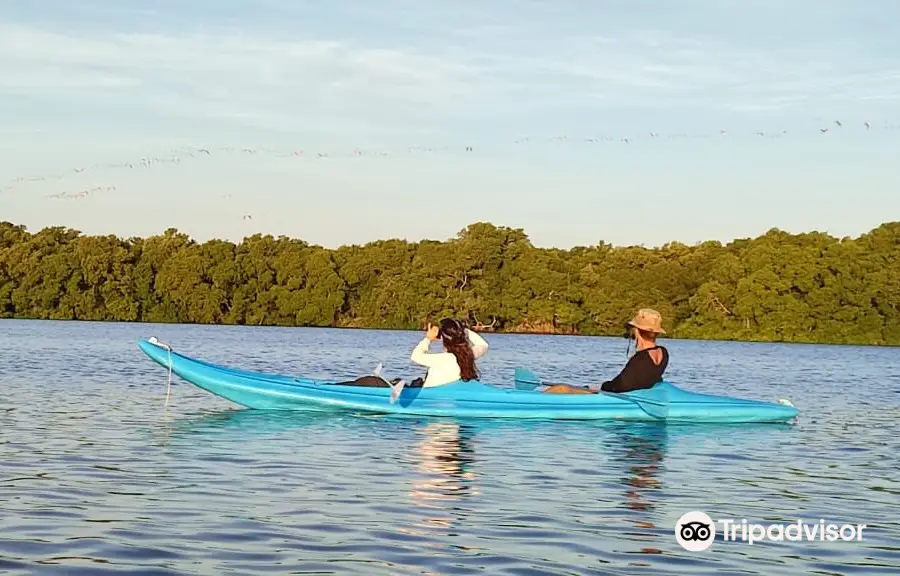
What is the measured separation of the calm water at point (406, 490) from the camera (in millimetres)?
8273

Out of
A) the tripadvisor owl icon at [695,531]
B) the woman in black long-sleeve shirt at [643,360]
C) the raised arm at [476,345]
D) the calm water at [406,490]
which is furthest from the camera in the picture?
the raised arm at [476,345]

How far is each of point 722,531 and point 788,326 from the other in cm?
7080

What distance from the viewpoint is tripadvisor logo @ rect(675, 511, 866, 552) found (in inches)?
361

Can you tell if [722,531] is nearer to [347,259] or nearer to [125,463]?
[125,463]

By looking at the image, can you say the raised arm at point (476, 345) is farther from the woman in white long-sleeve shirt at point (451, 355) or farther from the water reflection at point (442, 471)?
the water reflection at point (442, 471)

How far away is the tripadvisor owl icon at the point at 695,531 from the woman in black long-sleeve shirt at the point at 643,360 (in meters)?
5.59

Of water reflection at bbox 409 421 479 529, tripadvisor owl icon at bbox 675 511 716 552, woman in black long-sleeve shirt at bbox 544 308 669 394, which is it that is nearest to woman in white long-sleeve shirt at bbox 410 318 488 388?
water reflection at bbox 409 421 479 529

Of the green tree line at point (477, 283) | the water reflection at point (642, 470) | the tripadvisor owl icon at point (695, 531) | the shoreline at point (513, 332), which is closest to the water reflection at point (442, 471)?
the water reflection at point (642, 470)

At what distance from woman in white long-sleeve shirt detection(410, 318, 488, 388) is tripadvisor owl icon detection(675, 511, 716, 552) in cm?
625

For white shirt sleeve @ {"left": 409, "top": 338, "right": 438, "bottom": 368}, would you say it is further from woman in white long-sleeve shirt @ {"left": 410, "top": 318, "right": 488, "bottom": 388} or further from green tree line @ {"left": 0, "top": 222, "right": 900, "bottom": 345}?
green tree line @ {"left": 0, "top": 222, "right": 900, "bottom": 345}

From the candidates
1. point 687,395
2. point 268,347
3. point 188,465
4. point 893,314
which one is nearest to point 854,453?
point 687,395

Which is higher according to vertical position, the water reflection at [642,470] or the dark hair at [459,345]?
the dark hair at [459,345]

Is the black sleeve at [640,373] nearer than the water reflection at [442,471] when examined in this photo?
No

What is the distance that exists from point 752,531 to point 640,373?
7.16 metres
